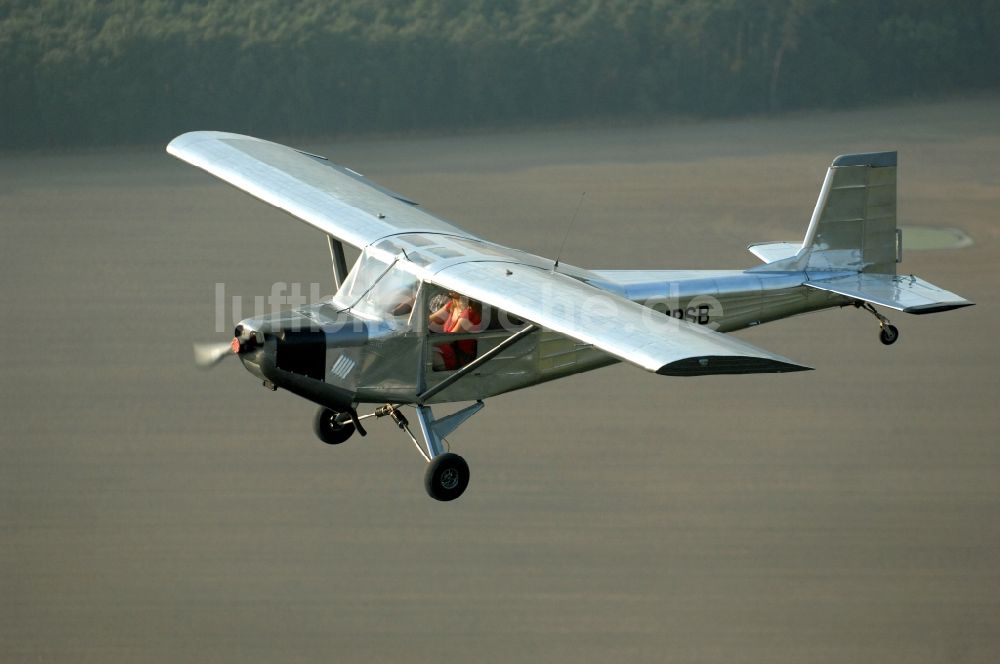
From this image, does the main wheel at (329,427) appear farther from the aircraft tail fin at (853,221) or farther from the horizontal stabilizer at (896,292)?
the horizontal stabilizer at (896,292)

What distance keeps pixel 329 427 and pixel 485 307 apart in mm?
2129

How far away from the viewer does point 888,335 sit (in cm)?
1600

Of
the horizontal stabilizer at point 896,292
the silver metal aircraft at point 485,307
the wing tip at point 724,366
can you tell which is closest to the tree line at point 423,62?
the silver metal aircraft at point 485,307

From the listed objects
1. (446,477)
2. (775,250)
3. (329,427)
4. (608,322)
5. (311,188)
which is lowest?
(446,477)

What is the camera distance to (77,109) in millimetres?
30766

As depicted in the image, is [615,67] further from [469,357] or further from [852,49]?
[469,357]

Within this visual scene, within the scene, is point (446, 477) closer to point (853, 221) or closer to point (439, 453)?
point (439, 453)

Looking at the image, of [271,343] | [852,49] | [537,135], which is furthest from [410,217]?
[852,49]

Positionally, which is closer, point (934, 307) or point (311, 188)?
point (934, 307)

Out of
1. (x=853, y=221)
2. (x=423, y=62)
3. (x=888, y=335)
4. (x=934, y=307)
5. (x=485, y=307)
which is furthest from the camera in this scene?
(x=423, y=62)

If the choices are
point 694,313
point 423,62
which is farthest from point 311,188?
point 423,62

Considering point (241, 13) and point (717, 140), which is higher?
point (241, 13)

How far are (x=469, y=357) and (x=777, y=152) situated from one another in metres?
19.8

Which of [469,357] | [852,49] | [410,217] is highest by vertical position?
[852,49]
